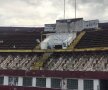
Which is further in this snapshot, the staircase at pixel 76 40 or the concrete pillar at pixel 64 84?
the staircase at pixel 76 40

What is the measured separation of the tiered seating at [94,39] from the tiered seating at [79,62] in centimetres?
313

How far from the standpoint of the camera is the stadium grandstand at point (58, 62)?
136 feet

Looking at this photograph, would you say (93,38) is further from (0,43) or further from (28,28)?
(28,28)

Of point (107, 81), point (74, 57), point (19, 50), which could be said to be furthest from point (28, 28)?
point (107, 81)

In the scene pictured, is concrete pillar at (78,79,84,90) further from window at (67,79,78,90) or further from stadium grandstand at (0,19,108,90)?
window at (67,79,78,90)

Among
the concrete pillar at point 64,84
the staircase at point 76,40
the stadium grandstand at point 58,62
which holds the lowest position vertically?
the concrete pillar at point 64,84

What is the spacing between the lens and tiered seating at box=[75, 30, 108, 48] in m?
48.5

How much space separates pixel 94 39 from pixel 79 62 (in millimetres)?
8269

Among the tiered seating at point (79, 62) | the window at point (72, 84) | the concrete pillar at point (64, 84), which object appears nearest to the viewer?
the window at point (72, 84)

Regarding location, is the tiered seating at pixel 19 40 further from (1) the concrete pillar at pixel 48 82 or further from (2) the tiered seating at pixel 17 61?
(1) the concrete pillar at pixel 48 82

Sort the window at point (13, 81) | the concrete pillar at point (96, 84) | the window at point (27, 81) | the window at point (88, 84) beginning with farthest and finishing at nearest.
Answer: the window at point (13, 81) < the window at point (27, 81) < the window at point (88, 84) < the concrete pillar at point (96, 84)

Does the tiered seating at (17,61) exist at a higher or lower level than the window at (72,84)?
higher

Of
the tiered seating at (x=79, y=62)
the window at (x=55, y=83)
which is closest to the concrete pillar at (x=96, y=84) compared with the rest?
the tiered seating at (x=79, y=62)

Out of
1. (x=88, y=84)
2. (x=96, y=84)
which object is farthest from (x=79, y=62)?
(x=96, y=84)
